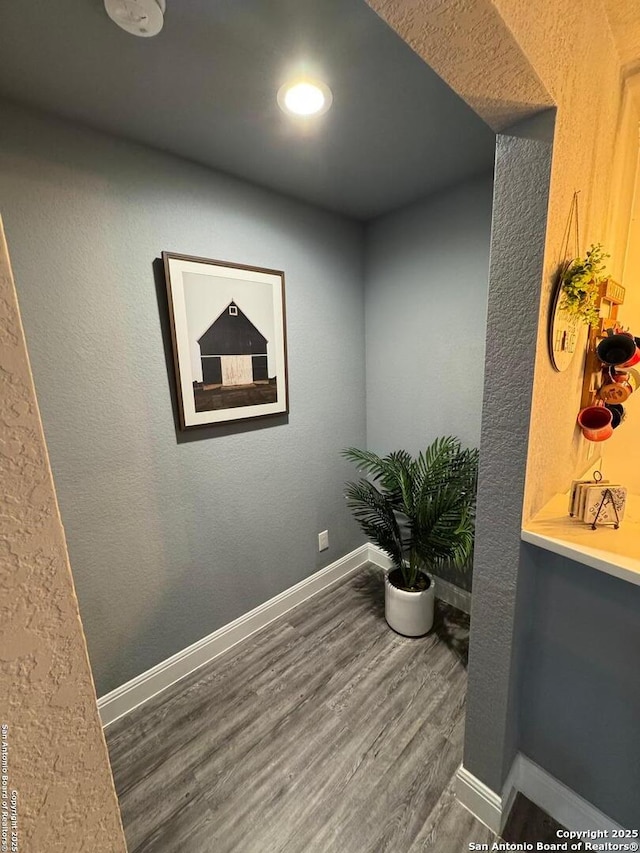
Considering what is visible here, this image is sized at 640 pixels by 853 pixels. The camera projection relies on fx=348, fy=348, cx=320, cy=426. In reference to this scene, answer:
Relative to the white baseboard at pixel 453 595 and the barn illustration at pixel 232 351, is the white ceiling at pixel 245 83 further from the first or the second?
the white baseboard at pixel 453 595

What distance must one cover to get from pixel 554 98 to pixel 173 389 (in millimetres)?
1433

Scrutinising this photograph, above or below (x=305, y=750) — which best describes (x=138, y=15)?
above

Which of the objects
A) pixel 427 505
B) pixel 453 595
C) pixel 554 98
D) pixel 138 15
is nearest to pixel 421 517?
pixel 427 505

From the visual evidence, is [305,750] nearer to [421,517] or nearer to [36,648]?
[421,517]

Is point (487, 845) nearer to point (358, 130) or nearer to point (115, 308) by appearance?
point (115, 308)

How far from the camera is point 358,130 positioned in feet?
4.11

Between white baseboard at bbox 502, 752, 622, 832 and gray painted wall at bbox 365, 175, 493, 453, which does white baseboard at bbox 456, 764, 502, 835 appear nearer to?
white baseboard at bbox 502, 752, 622, 832

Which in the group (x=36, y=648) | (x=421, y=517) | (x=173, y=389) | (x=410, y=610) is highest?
(x=173, y=389)

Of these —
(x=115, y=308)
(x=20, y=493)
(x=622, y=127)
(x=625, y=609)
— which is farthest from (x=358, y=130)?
(x=625, y=609)

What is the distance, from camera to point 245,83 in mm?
1022

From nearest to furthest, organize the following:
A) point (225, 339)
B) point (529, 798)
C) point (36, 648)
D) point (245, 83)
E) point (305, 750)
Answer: point (36, 648), point (245, 83), point (529, 798), point (305, 750), point (225, 339)

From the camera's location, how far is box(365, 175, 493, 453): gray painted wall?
172cm

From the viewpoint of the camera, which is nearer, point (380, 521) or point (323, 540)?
point (380, 521)

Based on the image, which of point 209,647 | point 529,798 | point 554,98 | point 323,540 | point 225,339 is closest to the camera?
point 554,98
